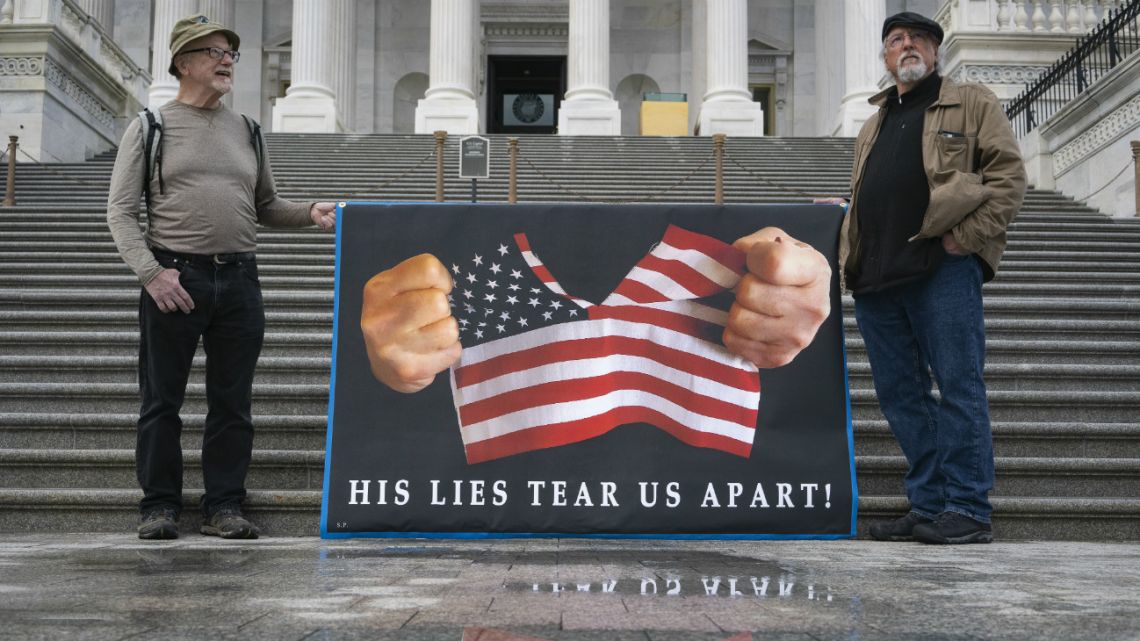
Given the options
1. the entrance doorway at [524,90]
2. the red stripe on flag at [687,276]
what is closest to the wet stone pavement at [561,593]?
the red stripe on flag at [687,276]

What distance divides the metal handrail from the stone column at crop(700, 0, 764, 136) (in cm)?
717

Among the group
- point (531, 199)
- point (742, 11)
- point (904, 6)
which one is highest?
point (904, 6)

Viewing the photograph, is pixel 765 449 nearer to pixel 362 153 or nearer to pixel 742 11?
pixel 362 153

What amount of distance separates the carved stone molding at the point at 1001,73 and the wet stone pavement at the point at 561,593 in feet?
57.6

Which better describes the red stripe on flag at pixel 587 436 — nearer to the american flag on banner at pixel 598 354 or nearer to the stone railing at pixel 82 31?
the american flag on banner at pixel 598 354

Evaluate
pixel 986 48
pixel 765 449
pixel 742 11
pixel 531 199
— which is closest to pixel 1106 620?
pixel 765 449

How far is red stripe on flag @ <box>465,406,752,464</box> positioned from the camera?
14.2 feet

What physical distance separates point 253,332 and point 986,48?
1836cm

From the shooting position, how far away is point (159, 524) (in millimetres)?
4090

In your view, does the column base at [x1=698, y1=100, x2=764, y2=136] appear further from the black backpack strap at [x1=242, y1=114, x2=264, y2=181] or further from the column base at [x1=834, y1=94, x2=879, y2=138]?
the black backpack strap at [x1=242, y1=114, x2=264, y2=181]

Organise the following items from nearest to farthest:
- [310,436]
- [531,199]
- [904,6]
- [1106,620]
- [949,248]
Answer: [1106,620], [949,248], [310,436], [531,199], [904,6]

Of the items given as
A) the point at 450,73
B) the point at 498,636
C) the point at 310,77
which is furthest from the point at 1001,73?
the point at 498,636

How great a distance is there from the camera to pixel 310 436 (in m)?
5.36

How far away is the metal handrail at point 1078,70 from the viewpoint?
45.9 feet
